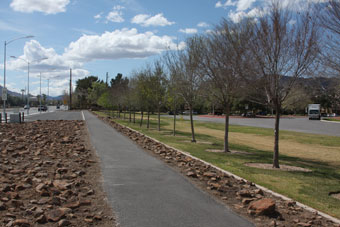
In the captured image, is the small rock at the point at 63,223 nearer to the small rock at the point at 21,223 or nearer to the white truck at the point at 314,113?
the small rock at the point at 21,223

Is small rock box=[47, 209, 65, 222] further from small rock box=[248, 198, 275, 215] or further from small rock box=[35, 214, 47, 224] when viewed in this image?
small rock box=[248, 198, 275, 215]

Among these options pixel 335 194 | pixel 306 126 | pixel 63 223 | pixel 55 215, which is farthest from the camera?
pixel 306 126

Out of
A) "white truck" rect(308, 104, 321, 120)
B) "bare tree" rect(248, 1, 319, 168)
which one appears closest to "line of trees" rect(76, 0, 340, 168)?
"bare tree" rect(248, 1, 319, 168)

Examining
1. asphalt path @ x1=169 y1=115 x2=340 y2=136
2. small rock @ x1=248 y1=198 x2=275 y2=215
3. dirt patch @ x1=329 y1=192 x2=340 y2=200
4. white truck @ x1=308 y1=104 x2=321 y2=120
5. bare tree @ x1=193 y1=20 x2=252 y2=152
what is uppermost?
bare tree @ x1=193 y1=20 x2=252 y2=152

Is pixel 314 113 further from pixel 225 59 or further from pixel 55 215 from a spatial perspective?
pixel 55 215

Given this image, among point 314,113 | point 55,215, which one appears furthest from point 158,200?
point 314,113

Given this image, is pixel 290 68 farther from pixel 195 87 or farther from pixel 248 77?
pixel 195 87

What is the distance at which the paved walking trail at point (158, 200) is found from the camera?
566 centimetres

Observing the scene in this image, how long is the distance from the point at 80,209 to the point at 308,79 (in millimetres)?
7895

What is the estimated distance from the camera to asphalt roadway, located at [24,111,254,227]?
566 cm

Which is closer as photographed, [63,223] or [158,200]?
[63,223]

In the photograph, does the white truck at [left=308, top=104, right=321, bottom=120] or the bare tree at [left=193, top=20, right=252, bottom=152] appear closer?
the bare tree at [left=193, top=20, right=252, bottom=152]

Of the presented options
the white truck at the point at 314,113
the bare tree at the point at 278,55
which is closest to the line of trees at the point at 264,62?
the bare tree at the point at 278,55

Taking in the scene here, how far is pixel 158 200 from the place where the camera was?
22.5 feet
